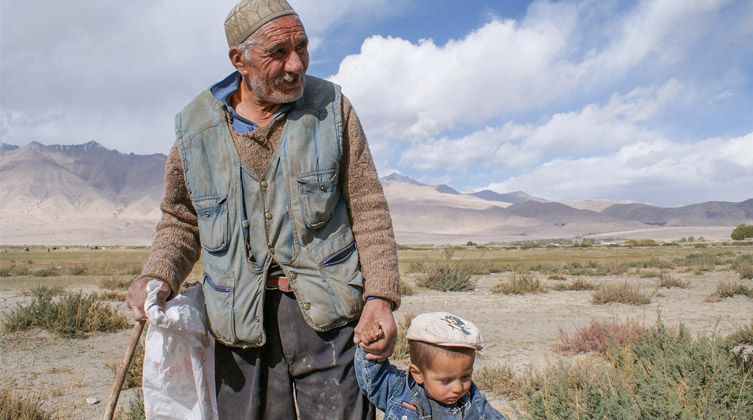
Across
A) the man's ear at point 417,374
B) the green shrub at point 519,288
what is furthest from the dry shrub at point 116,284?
the man's ear at point 417,374

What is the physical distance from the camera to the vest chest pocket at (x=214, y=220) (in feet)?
6.40

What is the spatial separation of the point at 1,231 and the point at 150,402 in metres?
121

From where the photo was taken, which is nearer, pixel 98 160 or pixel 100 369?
pixel 100 369

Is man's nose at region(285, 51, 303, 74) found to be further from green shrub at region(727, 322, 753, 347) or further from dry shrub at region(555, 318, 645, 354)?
green shrub at region(727, 322, 753, 347)

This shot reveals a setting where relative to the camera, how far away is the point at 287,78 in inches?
75.4

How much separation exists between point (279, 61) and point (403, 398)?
1.44m

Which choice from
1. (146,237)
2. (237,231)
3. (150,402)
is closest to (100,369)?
(150,402)

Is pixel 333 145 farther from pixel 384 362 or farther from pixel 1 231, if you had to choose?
pixel 1 231

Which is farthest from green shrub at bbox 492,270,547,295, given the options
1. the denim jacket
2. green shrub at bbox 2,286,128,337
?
the denim jacket

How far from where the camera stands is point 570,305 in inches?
430

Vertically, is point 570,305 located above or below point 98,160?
below

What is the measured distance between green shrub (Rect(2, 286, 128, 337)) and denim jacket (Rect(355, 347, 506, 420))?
6.94 meters

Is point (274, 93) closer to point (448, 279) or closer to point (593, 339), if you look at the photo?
point (593, 339)

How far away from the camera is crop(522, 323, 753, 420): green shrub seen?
10.2ft
